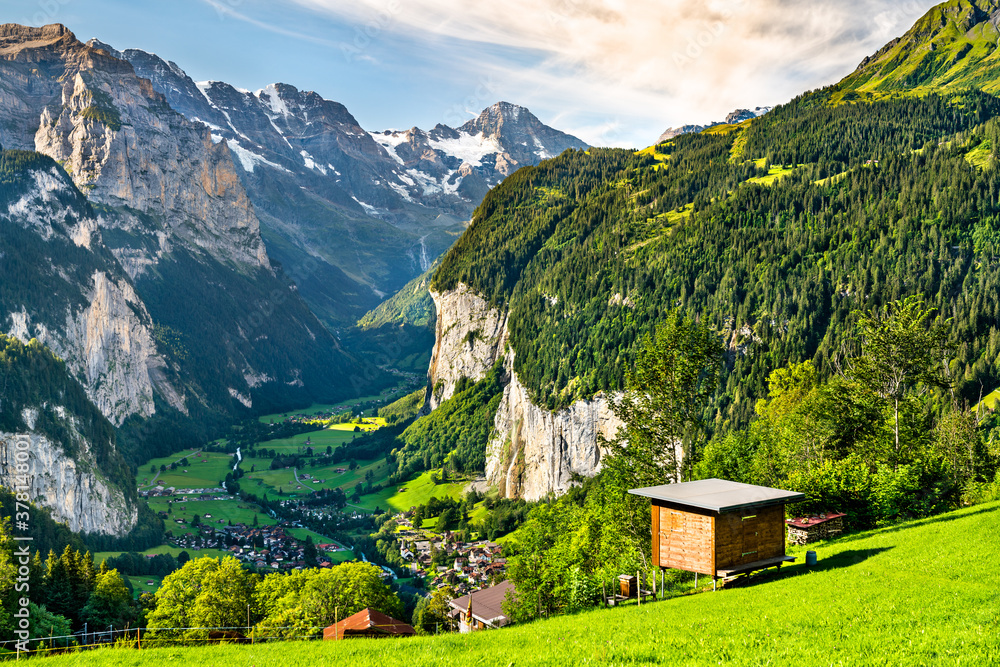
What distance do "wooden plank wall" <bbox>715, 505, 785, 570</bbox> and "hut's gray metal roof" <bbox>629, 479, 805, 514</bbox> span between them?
0.60 m

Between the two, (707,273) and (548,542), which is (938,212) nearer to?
(707,273)

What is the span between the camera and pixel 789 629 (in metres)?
21.7

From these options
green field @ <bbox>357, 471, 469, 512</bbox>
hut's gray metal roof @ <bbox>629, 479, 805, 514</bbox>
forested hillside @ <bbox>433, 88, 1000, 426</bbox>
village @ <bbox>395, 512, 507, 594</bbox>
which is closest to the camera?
hut's gray metal roof @ <bbox>629, 479, 805, 514</bbox>

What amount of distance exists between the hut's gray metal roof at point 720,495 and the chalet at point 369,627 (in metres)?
27.9

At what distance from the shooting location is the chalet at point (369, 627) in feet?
173

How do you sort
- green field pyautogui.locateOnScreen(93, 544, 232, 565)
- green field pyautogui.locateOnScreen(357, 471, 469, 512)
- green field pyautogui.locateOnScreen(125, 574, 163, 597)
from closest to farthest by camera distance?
green field pyautogui.locateOnScreen(125, 574, 163, 597)
green field pyautogui.locateOnScreen(93, 544, 232, 565)
green field pyautogui.locateOnScreen(357, 471, 469, 512)

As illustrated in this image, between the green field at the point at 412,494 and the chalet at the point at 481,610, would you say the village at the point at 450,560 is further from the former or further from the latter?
the green field at the point at 412,494

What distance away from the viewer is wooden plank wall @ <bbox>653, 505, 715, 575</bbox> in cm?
3291

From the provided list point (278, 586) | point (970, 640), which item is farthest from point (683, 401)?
point (278, 586)

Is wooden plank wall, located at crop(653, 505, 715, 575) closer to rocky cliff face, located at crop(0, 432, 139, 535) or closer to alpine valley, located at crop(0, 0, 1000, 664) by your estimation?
alpine valley, located at crop(0, 0, 1000, 664)

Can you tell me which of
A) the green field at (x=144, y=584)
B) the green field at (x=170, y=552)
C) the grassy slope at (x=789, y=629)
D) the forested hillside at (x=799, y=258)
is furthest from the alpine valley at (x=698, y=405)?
the green field at (x=144, y=584)

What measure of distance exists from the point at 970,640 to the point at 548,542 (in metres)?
54.4

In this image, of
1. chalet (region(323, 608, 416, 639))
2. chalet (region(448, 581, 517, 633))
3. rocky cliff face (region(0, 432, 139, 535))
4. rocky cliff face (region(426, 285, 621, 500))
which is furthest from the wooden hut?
rocky cliff face (region(0, 432, 139, 535))

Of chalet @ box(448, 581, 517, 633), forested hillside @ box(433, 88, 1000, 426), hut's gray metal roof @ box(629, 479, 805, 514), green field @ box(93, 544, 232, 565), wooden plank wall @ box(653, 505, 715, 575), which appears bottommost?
green field @ box(93, 544, 232, 565)
